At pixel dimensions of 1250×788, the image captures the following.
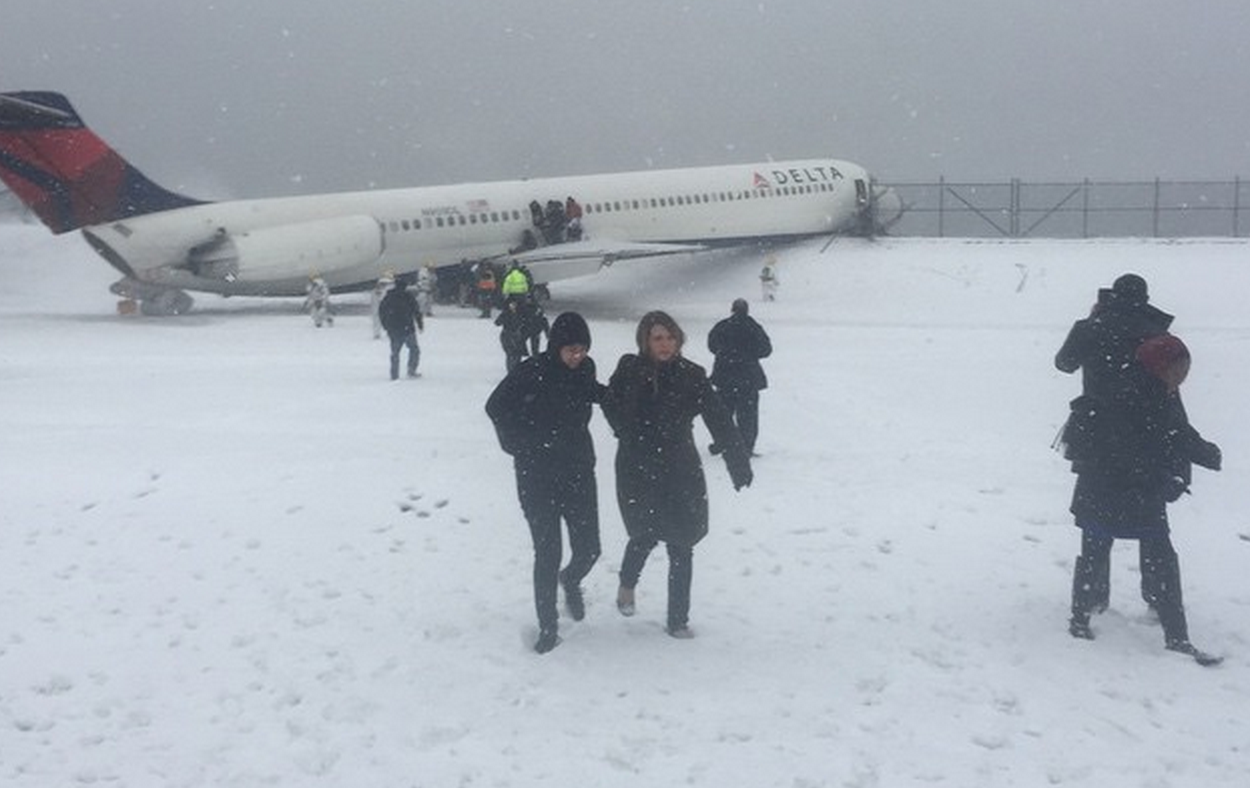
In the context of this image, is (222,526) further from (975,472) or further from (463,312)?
(463,312)

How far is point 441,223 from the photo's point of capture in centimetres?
3519

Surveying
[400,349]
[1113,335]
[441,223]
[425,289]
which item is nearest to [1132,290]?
[1113,335]

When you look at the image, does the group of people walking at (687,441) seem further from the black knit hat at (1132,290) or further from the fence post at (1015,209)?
the fence post at (1015,209)

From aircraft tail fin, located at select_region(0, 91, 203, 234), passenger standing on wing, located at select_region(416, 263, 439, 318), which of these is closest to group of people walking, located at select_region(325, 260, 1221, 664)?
passenger standing on wing, located at select_region(416, 263, 439, 318)

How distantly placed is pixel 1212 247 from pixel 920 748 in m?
34.3

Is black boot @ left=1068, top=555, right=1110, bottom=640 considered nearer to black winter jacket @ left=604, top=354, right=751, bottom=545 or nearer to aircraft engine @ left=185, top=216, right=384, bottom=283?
black winter jacket @ left=604, top=354, right=751, bottom=545

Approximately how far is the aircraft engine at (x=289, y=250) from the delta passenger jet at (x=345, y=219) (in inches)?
1.3

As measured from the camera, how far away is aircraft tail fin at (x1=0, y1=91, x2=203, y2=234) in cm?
3008

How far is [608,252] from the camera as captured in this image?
114 ft

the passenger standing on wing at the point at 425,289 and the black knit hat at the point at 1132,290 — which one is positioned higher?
the black knit hat at the point at 1132,290

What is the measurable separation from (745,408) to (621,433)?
5.61m

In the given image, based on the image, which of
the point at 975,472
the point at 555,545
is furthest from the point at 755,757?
the point at 975,472

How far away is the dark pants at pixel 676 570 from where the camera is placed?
7941 millimetres

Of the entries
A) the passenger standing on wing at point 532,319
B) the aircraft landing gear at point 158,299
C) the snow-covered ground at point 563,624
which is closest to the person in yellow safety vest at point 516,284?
the passenger standing on wing at point 532,319
